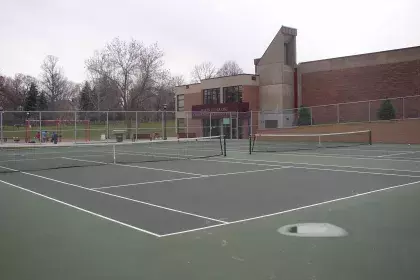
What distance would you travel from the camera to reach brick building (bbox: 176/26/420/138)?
41.2 meters

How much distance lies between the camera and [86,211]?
26.7 feet

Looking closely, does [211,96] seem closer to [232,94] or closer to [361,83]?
[232,94]

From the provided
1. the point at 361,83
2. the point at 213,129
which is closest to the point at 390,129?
the point at 361,83

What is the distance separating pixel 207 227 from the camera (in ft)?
22.0

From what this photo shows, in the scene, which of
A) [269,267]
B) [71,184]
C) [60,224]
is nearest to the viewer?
[269,267]

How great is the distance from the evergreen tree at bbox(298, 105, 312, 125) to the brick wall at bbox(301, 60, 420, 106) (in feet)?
18.4

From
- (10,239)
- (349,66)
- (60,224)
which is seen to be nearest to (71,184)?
(60,224)

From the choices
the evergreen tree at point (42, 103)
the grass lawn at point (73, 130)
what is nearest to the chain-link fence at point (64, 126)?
the grass lawn at point (73, 130)

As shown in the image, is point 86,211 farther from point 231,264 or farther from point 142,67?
point 142,67

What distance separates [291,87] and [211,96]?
10.4 meters

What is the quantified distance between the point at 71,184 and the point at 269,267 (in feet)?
28.9

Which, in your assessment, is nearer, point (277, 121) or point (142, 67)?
point (277, 121)

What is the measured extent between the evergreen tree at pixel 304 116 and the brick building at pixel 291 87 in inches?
38.8

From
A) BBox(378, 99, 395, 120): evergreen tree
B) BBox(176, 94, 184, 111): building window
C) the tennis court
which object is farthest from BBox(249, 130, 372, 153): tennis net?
the tennis court
